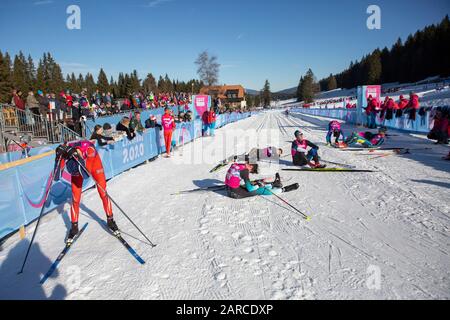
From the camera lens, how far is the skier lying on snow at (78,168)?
13.6 feet

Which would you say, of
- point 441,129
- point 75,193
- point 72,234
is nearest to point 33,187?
point 75,193

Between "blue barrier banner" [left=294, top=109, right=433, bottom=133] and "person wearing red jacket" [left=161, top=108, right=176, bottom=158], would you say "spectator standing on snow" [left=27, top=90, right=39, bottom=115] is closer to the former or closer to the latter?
"person wearing red jacket" [left=161, top=108, right=176, bottom=158]

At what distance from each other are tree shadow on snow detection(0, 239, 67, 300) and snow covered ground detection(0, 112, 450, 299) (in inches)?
0.6

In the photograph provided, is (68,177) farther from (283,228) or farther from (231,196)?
(283,228)

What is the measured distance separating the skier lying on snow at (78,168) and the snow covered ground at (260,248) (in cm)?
30

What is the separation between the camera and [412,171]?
24.5 ft

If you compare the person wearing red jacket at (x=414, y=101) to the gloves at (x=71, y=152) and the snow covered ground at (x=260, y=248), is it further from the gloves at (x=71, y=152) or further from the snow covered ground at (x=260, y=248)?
the gloves at (x=71, y=152)

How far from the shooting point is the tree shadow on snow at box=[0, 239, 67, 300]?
123 inches

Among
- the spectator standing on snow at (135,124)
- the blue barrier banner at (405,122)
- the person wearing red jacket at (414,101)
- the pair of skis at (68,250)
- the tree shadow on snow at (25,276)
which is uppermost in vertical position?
the person wearing red jacket at (414,101)

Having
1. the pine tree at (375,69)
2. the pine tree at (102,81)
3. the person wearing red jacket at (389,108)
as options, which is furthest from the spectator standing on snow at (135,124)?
the pine tree at (375,69)

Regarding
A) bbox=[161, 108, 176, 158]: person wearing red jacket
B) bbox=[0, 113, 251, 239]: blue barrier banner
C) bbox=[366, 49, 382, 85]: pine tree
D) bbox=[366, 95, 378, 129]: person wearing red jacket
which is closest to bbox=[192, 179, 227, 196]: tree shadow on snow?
bbox=[0, 113, 251, 239]: blue barrier banner

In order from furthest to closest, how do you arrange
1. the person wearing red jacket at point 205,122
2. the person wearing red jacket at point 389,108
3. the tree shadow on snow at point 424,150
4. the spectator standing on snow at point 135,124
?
the person wearing red jacket at point 205,122, the person wearing red jacket at point 389,108, the spectator standing on snow at point 135,124, the tree shadow on snow at point 424,150

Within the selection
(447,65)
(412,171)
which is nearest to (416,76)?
(447,65)

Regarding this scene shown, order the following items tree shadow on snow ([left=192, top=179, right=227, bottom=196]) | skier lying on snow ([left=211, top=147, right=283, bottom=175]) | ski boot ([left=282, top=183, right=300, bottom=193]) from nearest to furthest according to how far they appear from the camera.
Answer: ski boot ([left=282, top=183, right=300, bottom=193]) → tree shadow on snow ([left=192, top=179, right=227, bottom=196]) → skier lying on snow ([left=211, top=147, right=283, bottom=175])
